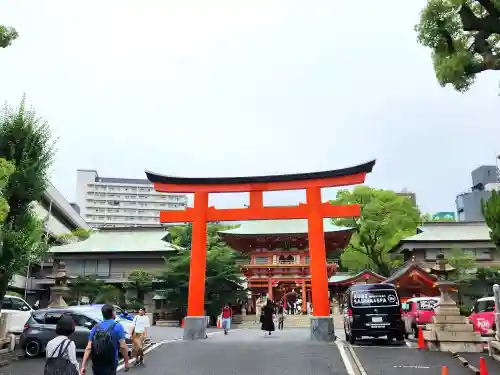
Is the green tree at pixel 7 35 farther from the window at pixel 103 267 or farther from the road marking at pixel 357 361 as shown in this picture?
the window at pixel 103 267

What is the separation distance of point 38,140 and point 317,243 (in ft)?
37.1

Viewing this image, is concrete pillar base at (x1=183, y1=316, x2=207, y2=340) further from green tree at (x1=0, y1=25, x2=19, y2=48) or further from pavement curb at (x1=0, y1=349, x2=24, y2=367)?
green tree at (x1=0, y1=25, x2=19, y2=48)

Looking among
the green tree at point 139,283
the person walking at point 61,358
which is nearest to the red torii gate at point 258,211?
the person walking at point 61,358

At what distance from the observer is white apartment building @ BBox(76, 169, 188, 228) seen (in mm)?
122000

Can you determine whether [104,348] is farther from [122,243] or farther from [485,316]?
[122,243]

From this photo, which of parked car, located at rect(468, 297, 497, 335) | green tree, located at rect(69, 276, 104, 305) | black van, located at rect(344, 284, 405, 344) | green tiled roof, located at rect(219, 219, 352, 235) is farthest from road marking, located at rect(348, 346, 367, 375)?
green tree, located at rect(69, 276, 104, 305)

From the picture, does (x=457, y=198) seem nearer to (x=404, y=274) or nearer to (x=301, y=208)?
(x=404, y=274)

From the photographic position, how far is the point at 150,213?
418 feet

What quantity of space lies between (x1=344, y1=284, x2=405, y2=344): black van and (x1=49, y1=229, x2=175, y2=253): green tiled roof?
2584 cm

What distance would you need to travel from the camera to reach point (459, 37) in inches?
424

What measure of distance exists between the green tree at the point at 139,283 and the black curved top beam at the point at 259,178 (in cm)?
1793

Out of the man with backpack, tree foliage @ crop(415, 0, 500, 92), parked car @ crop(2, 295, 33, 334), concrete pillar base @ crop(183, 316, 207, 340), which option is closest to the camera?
the man with backpack

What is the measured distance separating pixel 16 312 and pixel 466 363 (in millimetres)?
15433

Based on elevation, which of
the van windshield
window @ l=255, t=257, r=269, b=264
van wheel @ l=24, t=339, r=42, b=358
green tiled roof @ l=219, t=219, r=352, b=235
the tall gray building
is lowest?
van wheel @ l=24, t=339, r=42, b=358
